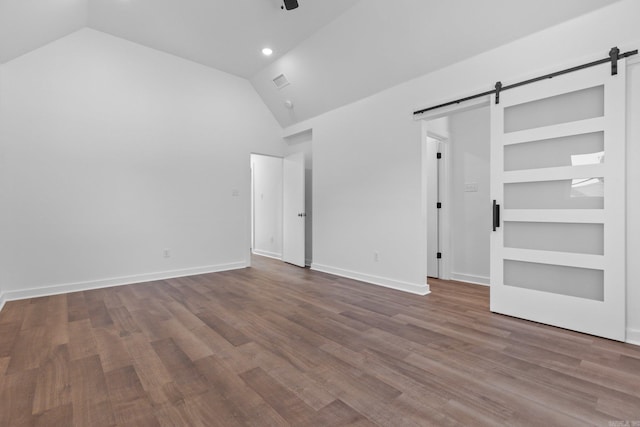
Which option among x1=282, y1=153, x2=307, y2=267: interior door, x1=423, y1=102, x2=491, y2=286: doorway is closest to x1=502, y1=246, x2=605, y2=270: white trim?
x1=423, y1=102, x2=491, y2=286: doorway

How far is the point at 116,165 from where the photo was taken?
421 centimetres

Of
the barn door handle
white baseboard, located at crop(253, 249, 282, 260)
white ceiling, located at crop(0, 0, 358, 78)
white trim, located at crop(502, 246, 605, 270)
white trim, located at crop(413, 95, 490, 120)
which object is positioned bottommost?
white baseboard, located at crop(253, 249, 282, 260)

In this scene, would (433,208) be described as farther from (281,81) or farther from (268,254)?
(268,254)

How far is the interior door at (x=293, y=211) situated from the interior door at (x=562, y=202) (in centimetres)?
332

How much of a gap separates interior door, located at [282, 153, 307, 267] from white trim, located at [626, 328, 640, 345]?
424cm

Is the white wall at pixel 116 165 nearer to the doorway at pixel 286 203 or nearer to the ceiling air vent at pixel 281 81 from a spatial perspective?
the ceiling air vent at pixel 281 81

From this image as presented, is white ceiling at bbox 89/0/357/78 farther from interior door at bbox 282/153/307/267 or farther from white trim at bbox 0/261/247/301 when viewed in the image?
white trim at bbox 0/261/247/301

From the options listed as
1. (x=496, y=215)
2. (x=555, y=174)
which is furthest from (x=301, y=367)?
(x=555, y=174)

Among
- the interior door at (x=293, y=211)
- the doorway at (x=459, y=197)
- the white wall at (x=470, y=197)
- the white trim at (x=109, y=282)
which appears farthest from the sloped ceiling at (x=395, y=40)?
the white trim at (x=109, y=282)

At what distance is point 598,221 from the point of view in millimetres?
2434

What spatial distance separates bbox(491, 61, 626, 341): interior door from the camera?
7.75 feet

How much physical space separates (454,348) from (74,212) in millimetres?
4721

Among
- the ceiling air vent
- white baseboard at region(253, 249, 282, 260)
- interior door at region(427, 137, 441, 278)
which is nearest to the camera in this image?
interior door at region(427, 137, 441, 278)

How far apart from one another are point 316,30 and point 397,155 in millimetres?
1967
